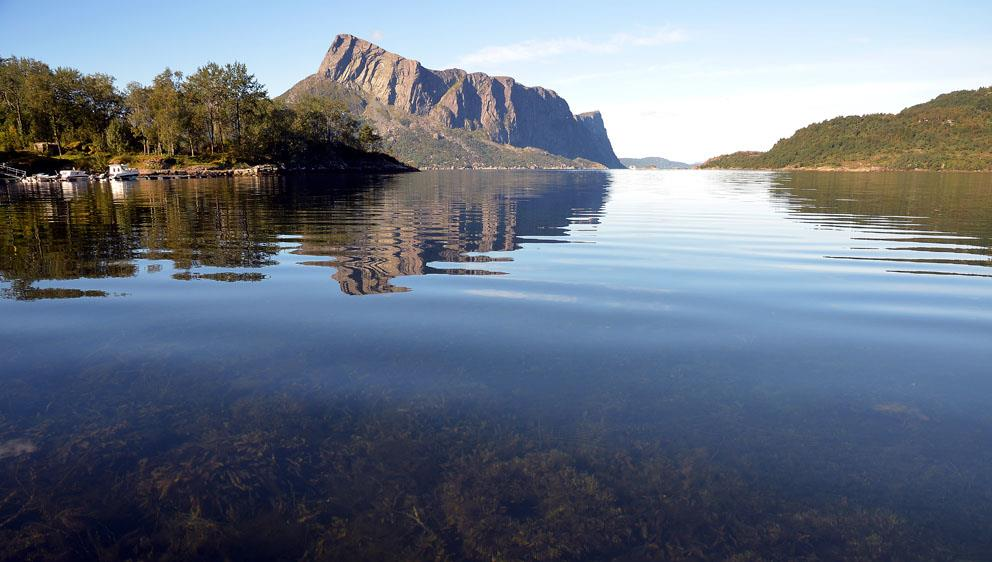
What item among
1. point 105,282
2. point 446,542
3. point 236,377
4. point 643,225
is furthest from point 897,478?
point 643,225

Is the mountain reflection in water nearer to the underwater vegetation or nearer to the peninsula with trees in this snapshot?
the underwater vegetation

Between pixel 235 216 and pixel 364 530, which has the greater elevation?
pixel 235 216

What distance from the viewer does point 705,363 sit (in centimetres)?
955

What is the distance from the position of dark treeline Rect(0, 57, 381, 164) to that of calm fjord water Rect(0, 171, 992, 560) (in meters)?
145

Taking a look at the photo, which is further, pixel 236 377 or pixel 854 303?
pixel 854 303

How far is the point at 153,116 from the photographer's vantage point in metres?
140

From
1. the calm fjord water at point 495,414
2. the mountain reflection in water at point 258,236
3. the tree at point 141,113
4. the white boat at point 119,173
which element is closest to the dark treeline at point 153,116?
the tree at point 141,113

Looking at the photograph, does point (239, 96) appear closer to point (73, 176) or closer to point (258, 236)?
point (73, 176)

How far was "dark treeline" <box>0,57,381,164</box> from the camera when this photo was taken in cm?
12900

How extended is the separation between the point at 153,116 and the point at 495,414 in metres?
169

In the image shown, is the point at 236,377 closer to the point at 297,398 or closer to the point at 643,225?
the point at 297,398

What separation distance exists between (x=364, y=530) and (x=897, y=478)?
20.0 ft

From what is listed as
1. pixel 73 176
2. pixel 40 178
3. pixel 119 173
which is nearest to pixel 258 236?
pixel 119 173

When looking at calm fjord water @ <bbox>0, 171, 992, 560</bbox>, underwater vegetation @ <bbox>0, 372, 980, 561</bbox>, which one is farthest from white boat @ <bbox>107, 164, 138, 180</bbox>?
underwater vegetation @ <bbox>0, 372, 980, 561</bbox>
